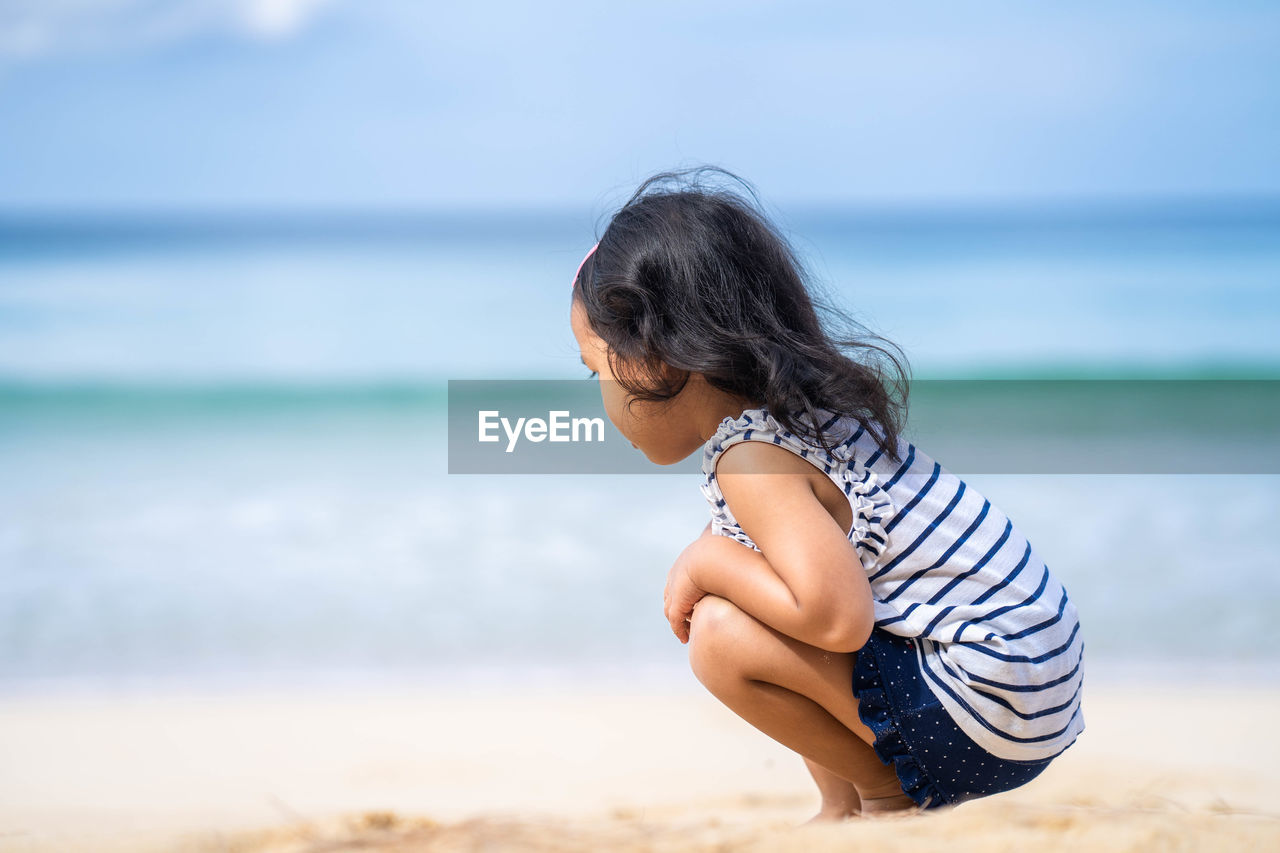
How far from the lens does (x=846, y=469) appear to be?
0.92m

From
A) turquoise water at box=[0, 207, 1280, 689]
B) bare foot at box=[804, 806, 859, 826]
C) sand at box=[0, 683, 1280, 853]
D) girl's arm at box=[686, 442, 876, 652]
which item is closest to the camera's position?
girl's arm at box=[686, 442, 876, 652]

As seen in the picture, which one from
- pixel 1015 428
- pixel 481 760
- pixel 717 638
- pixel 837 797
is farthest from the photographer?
pixel 1015 428

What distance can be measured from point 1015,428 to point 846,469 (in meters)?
4.06

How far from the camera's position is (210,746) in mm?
1630

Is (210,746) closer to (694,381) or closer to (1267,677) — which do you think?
(694,381)

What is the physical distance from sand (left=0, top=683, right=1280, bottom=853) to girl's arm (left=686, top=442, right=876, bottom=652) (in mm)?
262

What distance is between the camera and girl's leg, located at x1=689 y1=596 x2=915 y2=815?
3.09 ft

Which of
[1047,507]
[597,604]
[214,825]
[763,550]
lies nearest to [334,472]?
[597,604]

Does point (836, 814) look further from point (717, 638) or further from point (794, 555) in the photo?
point (794, 555)

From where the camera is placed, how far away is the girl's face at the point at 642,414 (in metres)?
1.01

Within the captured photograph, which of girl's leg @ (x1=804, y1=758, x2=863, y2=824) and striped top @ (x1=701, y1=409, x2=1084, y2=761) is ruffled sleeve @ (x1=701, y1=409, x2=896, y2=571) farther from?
girl's leg @ (x1=804, y1=758, x2=863, y2=824)

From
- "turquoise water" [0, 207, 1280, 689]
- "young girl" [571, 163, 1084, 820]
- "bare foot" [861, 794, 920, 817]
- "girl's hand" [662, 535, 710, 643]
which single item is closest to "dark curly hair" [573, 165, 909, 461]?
"young girl" [571, 163, 1084, 820]

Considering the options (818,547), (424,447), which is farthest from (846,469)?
(424,447)

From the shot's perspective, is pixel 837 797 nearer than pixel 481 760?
Yes
